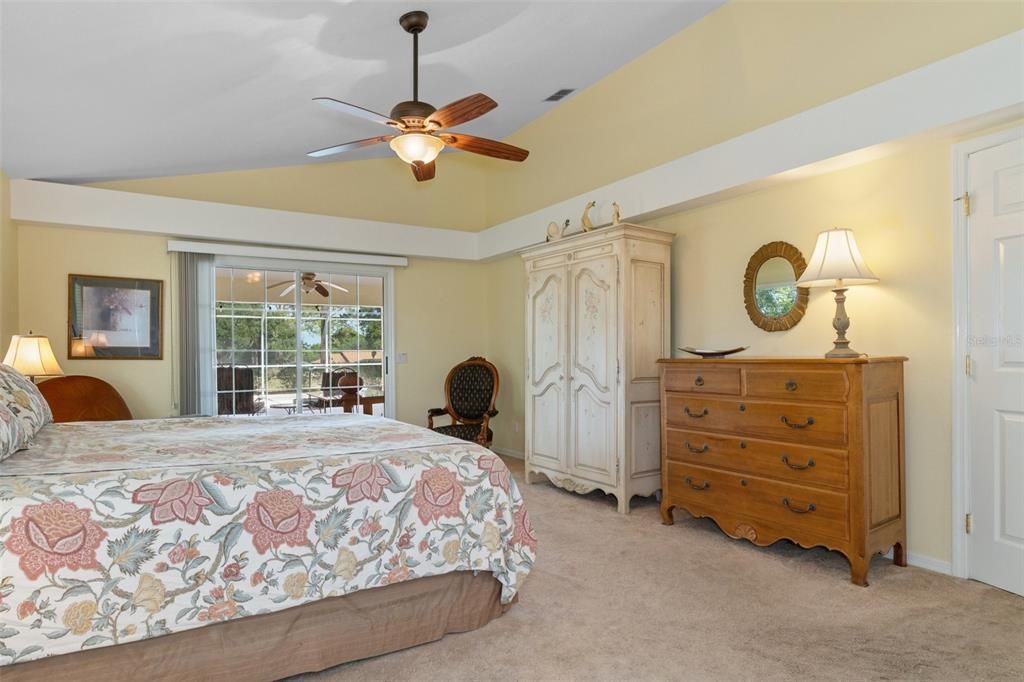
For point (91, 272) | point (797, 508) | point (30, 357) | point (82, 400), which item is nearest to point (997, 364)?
point (797, 508)

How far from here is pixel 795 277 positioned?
12.0 feet

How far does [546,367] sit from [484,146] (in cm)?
209

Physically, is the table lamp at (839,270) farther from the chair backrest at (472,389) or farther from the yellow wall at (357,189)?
the yellow wall at (357,189)

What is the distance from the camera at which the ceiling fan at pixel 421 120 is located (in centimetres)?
291

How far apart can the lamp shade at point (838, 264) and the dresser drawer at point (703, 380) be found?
668mm

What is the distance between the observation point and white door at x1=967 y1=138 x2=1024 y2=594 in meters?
2.71

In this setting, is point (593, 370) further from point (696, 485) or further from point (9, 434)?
point (9, 434)

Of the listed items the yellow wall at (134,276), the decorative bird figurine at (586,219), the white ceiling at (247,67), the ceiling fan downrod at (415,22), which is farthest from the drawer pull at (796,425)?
the yellow wall at (134,276)

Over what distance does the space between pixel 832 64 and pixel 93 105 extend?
4296 millimetres

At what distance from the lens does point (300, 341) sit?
5.81 metres

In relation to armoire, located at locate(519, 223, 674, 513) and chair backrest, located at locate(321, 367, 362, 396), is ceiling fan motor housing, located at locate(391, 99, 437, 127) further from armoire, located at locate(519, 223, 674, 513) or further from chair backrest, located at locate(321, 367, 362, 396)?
chair backrest, located at locate(321, 367, 362, 396)

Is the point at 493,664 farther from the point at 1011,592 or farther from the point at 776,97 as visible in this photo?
the point at 776,97

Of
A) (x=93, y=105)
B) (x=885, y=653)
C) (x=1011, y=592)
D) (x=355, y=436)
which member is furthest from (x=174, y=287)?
(x=1011, y=592)

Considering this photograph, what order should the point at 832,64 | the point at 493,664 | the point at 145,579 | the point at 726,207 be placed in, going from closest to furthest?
the point at 145,579 → the point at 493,664 → the point at 832,64 → the point at 726,207
